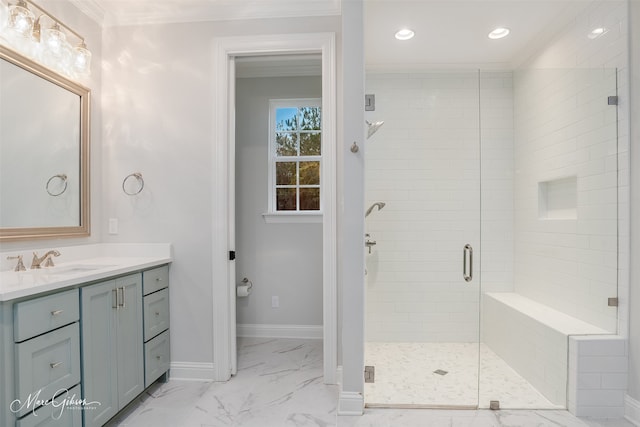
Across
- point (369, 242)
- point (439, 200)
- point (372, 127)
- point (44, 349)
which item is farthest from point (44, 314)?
point (439, 200)

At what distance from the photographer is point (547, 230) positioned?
8.32ft

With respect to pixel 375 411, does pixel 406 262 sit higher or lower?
higher

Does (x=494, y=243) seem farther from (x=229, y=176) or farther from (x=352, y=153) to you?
(x=229, y=176)

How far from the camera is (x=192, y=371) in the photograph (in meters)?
2.57

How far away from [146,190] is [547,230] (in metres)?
2.87

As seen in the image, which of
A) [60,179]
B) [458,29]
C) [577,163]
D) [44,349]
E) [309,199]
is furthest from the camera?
[309,199]

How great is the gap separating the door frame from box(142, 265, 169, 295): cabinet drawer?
34 centimetres

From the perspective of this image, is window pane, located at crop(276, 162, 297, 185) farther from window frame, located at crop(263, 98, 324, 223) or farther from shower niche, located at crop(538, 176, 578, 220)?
shower niche, located at crop(538, 176, 578, 220)

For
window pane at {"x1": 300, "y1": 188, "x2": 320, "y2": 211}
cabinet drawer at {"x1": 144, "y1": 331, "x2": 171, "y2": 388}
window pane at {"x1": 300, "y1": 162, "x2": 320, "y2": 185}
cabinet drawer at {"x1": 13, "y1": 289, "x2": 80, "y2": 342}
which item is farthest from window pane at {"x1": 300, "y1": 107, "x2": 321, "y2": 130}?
cabinet drawer at {"x1": 13, "y1": 289, "x2": 80, "y2": 342}

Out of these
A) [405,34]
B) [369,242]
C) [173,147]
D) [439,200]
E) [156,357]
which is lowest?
[156,357]

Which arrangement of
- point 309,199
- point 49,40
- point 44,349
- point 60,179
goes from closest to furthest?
point 44,349, point 49,40, point 60,179, point 309,199

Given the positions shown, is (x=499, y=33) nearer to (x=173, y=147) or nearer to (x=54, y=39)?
(x=173, y=147)

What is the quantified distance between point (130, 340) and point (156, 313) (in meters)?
0.32

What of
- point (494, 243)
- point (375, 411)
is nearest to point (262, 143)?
point (494, 243)
